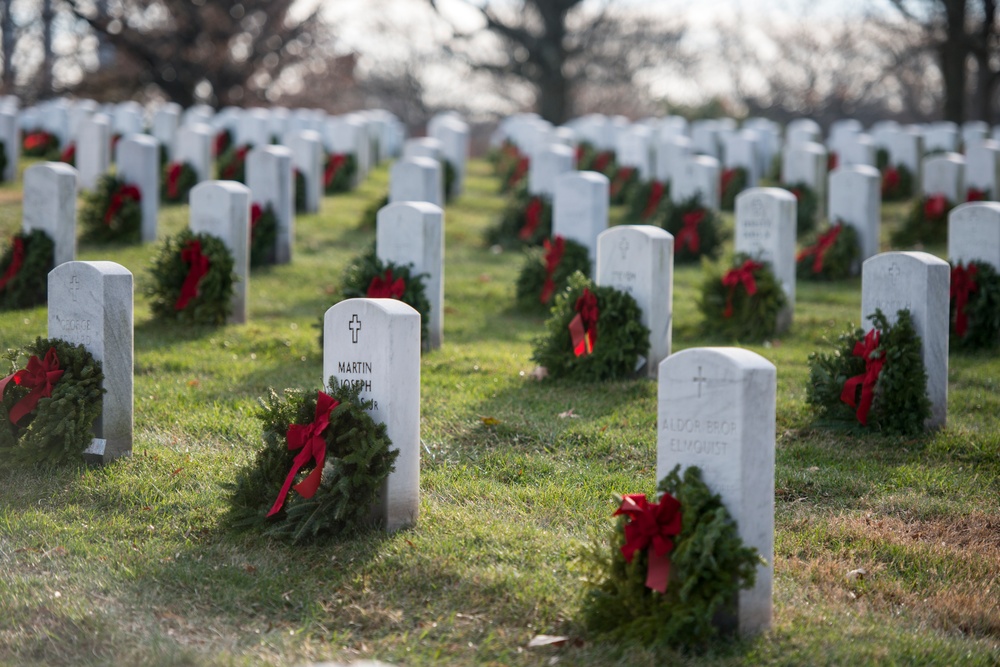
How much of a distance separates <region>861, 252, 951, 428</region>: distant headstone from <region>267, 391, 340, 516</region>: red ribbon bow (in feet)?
12.0

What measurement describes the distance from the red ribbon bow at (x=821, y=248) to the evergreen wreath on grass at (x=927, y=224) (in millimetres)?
2116

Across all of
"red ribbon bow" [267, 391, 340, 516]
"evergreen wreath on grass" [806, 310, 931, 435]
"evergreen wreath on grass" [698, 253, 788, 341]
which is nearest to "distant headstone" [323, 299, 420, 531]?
"red ribbon bow" [267, 391, 340, 516]

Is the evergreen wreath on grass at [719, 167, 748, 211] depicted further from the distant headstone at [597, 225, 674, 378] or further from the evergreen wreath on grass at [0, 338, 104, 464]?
the evergreen wreath on grass at [0, 338, 104, 464]

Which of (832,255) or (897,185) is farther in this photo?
(897,185)

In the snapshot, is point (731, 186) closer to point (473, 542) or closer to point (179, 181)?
point (179, 181)

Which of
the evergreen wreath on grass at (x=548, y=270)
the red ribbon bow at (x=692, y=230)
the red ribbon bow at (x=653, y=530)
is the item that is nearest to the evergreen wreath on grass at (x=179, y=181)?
the evergreen wreath on grass at (x=548, y=270)

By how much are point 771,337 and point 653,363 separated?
1959 millimetres

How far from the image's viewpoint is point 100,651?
430cm

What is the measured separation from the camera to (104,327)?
626 centimetres

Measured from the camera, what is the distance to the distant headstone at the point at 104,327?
627cm

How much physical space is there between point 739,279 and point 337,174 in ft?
31.1

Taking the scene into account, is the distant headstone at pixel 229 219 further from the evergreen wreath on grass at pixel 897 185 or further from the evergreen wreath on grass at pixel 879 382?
the evergreen wreath on grass at pixel 897 185

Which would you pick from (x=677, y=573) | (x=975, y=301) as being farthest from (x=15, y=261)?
(x=975, y=301)

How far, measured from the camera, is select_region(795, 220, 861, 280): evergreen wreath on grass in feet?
40.4
